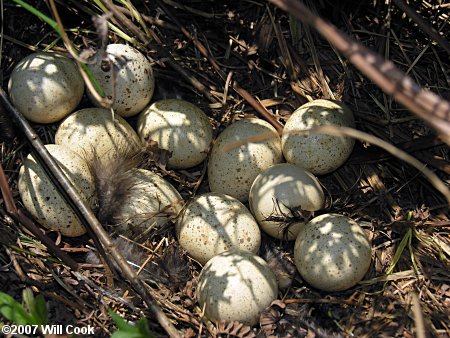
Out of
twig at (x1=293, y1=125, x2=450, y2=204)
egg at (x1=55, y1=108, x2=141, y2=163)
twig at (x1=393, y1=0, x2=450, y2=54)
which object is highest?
twig at (x1=393, y1=0, x2=450, y2=54)

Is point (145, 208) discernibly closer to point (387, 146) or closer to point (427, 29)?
point (387, 146)

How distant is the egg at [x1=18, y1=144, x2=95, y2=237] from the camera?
2.70m

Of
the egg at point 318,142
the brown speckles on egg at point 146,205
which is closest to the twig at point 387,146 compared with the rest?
the egg at point 318,142

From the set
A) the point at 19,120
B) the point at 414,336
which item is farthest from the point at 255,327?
the point at 19,120

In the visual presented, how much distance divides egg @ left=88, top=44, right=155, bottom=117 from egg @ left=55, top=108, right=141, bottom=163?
125mm

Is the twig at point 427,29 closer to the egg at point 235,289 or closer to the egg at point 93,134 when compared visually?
the egg at point 235,289

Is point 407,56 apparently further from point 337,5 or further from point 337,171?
point 337,171

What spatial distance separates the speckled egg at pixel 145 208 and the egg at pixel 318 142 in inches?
26.8

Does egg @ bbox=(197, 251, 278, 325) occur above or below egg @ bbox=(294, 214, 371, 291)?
below

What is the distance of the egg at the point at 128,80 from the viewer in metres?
3.02

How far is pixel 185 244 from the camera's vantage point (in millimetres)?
2811

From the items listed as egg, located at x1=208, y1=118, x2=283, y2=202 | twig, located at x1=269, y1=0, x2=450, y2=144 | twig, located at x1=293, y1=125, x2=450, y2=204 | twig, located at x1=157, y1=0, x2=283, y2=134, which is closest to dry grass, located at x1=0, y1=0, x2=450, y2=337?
twig, located at x1=157, y1=0, x2=283, y2=134

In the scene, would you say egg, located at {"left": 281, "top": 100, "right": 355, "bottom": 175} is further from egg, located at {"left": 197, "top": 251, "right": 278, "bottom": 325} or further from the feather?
the feather

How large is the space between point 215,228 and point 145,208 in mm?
399
